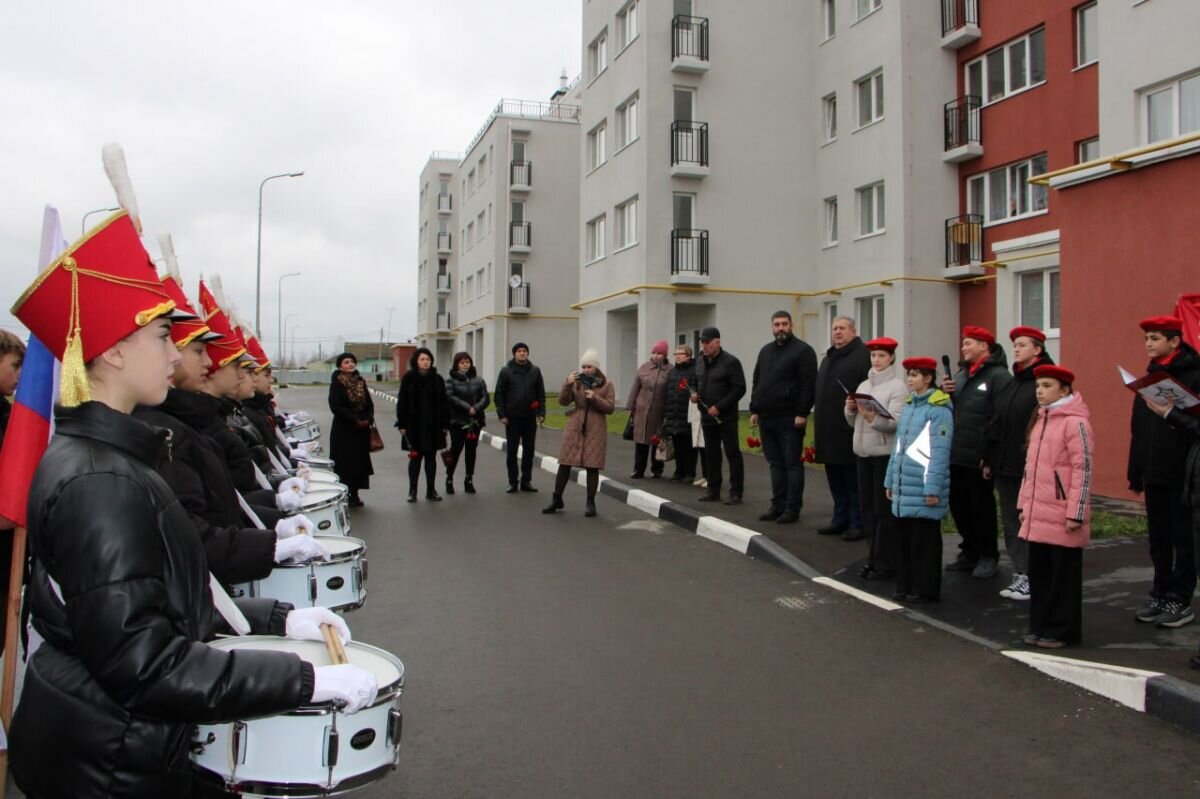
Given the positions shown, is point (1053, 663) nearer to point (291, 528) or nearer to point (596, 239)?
point (291, 528)

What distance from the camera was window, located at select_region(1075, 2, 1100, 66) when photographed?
21.5 m

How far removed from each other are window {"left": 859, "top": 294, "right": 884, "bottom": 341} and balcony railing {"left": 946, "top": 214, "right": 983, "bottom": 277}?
2122 millimetres

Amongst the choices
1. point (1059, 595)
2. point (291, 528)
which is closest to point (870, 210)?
point (1059, 595)

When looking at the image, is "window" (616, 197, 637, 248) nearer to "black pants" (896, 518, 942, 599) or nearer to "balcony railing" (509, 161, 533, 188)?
"balcony railing" (509, 161, 533, 188)

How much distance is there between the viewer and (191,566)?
2195mm

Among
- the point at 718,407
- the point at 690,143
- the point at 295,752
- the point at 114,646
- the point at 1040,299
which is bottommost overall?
the point at 295,752

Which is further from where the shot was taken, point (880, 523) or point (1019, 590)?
point (880, 523)

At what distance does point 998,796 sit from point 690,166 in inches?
965

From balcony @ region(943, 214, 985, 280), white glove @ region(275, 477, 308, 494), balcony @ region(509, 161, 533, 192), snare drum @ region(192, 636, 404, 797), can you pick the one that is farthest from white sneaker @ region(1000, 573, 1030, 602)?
balcony @ region(509, 161, 533, 192)

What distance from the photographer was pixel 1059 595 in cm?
575

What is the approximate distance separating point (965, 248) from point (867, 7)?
7395 mm

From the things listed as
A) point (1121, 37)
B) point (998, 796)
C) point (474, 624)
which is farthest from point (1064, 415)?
point (1121, 37)

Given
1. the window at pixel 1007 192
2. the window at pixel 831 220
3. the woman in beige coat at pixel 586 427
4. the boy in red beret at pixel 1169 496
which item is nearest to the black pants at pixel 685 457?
the woman in beige coat at pixel 586 427

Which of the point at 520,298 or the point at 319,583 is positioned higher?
the point at 520,298
